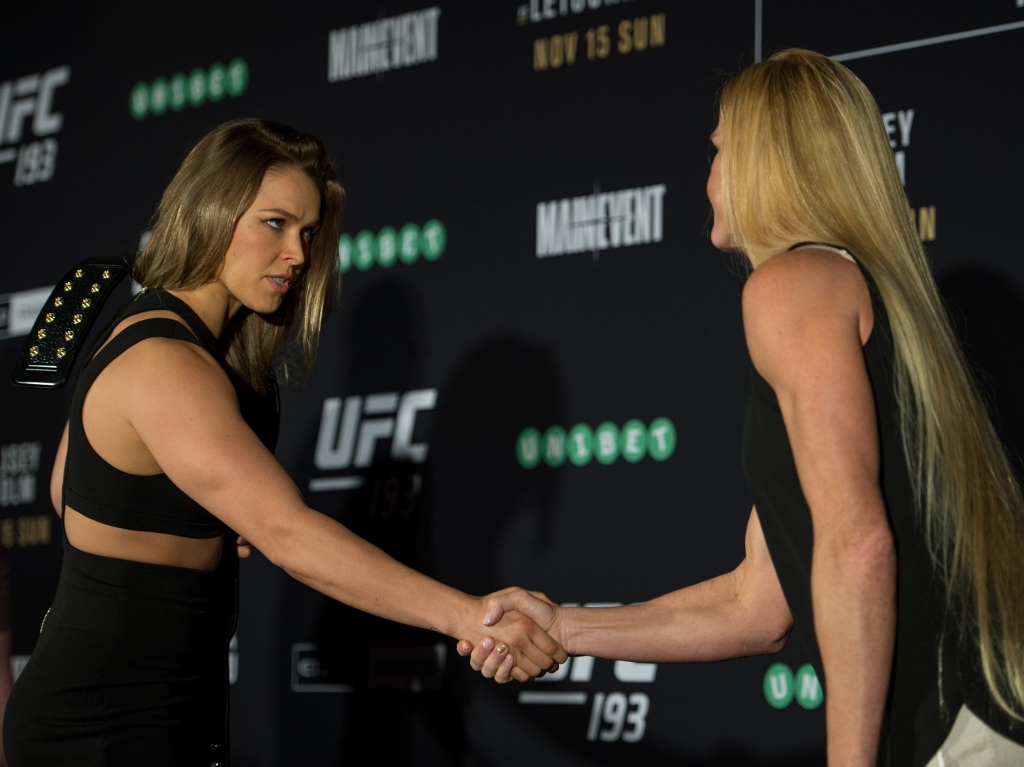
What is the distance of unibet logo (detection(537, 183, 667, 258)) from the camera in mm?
2512

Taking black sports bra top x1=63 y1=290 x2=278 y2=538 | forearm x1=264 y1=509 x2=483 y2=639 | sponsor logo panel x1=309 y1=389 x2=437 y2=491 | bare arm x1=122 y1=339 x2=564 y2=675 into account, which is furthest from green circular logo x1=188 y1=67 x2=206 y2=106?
forearm x1=264 y1=509 x2=483 y2=639

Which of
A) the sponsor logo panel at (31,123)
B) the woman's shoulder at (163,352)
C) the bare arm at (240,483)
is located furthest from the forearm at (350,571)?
the sponsor logo panel at (31,123)

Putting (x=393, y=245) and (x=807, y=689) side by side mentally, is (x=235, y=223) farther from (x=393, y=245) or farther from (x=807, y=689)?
(x=807, y=689)

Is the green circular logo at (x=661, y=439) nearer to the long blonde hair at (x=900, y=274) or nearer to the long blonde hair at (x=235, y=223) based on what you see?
the long blonde hair at (x=235, y=223)

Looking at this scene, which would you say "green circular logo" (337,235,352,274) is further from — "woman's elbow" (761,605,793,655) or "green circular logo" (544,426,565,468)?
"woman's elbow" (761,605,793,655)

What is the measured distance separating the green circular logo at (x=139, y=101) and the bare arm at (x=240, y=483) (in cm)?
217

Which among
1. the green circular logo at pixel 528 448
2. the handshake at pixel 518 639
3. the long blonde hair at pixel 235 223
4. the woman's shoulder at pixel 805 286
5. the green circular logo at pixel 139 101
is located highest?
the green circular logo at pixel 139 101

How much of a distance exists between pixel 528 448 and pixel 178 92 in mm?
1671

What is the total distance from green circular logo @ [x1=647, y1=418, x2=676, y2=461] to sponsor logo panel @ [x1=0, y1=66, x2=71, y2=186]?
2254 millimetres

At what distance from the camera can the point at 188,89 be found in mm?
3367

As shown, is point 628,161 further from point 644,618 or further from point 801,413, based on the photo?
point 801,413

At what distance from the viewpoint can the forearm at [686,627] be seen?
5.26 feet

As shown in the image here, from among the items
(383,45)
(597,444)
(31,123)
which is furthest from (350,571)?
(31,123)

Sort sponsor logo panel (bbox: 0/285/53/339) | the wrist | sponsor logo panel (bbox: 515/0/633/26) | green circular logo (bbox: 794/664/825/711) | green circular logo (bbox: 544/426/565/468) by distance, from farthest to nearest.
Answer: sponsor logo panel (bbox: 0/285/53/339) → sponsor logo panel (bbox: 515/0/633/26) → green circular logo (bbox: 544/426/565/468) → green circular logo (bbox: 794/664/825/711) → the wrist
